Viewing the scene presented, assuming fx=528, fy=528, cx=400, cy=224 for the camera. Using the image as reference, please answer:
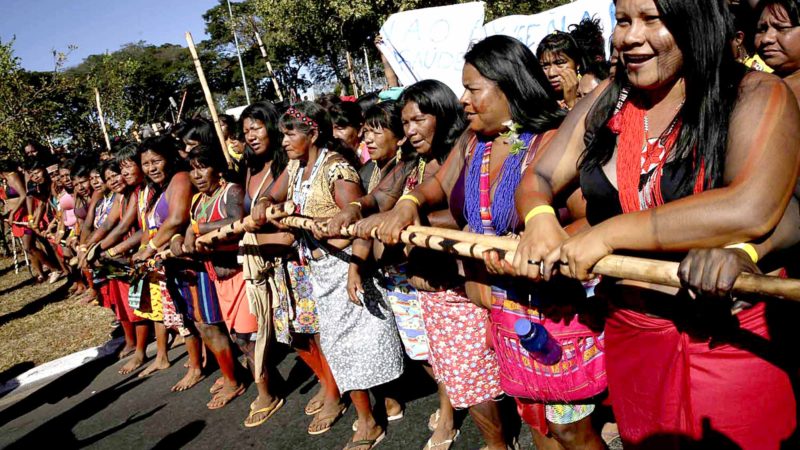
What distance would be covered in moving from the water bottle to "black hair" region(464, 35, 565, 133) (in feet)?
2.76

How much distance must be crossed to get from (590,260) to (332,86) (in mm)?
45164

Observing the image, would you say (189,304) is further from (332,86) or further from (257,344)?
(332,86)

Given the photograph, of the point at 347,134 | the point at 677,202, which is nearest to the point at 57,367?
the point at 347,134

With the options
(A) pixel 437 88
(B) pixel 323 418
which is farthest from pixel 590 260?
(B) pixel 323 418

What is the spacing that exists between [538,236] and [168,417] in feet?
14.4

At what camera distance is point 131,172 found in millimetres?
5316

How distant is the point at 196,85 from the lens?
54.1 m

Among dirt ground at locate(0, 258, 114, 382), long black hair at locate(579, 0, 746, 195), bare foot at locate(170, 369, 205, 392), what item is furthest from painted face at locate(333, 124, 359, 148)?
dirt ground at locate(0, 258, 114, 382)

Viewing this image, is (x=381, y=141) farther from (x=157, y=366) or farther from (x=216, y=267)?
(x=157, y=366)

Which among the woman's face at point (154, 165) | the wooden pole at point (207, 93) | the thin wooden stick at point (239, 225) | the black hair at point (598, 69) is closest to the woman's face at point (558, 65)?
the black hair at point (598, 69)

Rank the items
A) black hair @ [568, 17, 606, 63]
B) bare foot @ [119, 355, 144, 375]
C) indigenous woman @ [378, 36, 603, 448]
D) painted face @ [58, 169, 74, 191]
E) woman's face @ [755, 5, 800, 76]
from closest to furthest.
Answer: indigenous woman @ [378, 36, 603, 448] → woman's face @ [755, 5, 800, 76] → black hair @ [568, 17, 606, 63] → bare foot @ [119, 355, 144, 375] → painted face @ [58, 169, 74, 191]

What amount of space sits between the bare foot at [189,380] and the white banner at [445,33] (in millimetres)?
4853

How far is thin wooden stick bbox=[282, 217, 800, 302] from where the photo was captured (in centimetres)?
121

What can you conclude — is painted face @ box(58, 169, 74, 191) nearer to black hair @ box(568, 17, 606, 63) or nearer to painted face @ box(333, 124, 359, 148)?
painted face @ box(333, 124, 359, 148)
